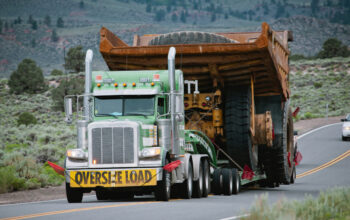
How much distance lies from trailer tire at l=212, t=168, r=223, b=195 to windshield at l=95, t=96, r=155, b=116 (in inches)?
137

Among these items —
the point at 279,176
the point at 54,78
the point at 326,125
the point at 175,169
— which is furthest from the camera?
the point at 54,78

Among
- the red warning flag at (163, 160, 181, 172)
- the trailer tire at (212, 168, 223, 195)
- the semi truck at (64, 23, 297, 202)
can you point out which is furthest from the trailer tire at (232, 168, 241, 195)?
the red warning flag at (163, 160, 181, 172)

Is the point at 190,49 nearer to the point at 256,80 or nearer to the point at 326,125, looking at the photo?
the point at 256,80

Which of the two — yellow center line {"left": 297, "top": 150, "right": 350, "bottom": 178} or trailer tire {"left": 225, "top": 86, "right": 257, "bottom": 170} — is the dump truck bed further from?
yellow center line {"left": 297, "top": 150, "right": 350, "bottom": 178}

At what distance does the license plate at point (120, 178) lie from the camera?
14.1 metres

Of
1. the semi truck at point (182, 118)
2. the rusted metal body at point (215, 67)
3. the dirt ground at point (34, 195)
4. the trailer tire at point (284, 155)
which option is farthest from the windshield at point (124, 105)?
the trailer tire at point (284, 155)

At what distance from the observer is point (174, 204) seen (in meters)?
13.6

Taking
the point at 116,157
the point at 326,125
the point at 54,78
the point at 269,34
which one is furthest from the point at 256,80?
the point at 54,78

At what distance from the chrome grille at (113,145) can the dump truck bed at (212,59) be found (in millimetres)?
3286

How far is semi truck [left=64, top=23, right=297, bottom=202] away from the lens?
46.6ft

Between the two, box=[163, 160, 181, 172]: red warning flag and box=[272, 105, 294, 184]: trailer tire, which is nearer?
box=[163, 160, 181, 172]: red warning flag

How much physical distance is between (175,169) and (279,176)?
6256 mm

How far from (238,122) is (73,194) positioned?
16.8 ft

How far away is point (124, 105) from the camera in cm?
1497
